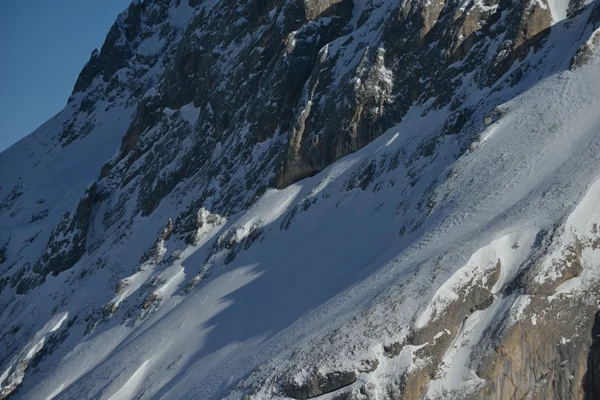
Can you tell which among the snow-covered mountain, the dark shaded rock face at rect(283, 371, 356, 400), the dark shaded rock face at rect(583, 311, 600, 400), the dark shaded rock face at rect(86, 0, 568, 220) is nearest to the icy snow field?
the snow-covered mountain

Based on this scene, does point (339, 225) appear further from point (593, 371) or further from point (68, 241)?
point (68, 241)

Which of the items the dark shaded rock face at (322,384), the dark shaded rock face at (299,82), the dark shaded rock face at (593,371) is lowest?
the dark shaded rock face at (593,371)

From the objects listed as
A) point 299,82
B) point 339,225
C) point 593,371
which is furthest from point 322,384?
point 299,82

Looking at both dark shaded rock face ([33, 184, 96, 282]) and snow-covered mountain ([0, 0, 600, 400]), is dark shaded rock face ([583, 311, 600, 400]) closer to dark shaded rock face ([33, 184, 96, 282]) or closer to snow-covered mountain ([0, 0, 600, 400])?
snow-covered mountain ([0, 0, 600, 400])

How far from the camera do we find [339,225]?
44.0 meters

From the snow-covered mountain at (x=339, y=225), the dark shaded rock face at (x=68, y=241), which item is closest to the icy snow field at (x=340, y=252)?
the snow-covered mountain at (x=339, y=225)

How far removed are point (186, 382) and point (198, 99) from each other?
4101 cm

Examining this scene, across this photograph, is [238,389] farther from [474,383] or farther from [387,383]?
[474,383]

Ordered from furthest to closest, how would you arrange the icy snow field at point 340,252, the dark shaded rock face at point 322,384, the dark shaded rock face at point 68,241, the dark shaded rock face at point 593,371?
1. the dark shaded rock face at point 68,241
2. the icy snow field at point 340,252
3. the dark shaded rock face at point 322,384
4. the dark shaded rock face at point 593,371

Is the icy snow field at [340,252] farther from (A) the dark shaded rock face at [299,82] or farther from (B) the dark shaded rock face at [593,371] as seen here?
(A) the dark shaded rock face at [299,82]

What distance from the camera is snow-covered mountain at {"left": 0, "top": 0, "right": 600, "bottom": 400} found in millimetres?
26891

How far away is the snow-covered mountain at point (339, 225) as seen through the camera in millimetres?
26891

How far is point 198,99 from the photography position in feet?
241

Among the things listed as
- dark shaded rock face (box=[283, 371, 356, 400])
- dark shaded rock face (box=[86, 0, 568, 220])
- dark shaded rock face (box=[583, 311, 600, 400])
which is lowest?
dark shaded rock face (box=[583, 311, 600, 400])
